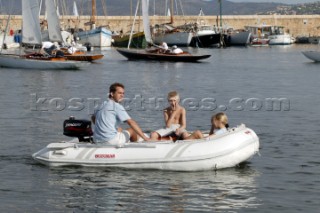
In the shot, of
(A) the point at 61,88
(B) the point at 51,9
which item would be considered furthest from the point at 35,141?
(B) the point at 51,9

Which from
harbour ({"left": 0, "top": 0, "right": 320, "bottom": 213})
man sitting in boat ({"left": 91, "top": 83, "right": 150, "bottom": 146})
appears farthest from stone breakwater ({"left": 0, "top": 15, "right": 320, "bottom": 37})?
man sitting in boat ({"left": 91, "top": 83, "right": 150, "bottom": 146})

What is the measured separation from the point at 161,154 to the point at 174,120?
1.13 m

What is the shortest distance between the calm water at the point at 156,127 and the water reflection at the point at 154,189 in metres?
0.02

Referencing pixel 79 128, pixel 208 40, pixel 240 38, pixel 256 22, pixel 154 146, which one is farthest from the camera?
pixel 256 22

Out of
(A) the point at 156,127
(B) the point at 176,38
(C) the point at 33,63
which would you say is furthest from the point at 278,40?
(A) the point at 156,127

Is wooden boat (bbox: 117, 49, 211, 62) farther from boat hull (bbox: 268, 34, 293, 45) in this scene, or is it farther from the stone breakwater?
the stone breakwater

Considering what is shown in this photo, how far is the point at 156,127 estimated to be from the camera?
25.1m

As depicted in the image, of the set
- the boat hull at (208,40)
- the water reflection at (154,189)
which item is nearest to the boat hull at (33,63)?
the water reflection at (154,189)

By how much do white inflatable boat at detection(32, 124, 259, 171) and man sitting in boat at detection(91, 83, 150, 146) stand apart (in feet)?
0.54

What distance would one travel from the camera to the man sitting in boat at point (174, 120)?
690 inches

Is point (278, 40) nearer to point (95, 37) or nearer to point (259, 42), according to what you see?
point (259, 42)

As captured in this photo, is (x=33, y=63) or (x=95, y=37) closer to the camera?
(x=33, y=63)

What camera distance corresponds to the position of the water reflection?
1461 centimetres

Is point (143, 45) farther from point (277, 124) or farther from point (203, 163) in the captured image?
point (203, 163)
